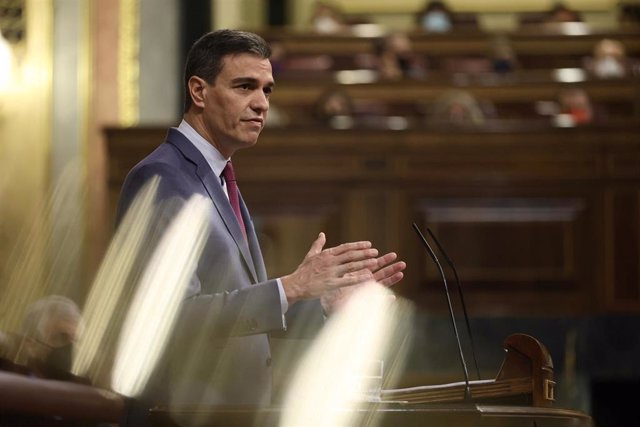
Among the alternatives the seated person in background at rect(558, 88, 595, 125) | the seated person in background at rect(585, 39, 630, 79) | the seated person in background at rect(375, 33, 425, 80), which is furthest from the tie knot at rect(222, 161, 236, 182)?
the seated person in background at rect(585, 39, 630, 79)

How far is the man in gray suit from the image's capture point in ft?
5.42

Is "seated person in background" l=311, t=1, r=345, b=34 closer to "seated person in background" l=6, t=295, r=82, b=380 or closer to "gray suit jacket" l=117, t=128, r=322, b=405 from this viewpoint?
"seated person in background" l=6, t=295, r=82, b=380

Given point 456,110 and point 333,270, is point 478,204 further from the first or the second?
point 333,270

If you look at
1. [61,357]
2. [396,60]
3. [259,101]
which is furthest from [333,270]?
[396,60]

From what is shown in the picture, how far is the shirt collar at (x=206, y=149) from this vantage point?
1.91m

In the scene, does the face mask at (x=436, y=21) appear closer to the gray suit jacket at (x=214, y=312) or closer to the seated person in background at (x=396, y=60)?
the seated person in background at (x=396, y=60)

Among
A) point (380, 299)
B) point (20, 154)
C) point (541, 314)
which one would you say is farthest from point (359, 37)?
point (380, 299)

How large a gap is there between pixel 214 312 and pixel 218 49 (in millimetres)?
453

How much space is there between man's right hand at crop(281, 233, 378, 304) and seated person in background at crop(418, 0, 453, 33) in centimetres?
805

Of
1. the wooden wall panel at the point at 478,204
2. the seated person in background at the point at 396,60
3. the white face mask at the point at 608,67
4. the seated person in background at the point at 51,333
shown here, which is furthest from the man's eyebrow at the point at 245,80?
the white face mask at the point at 608,67

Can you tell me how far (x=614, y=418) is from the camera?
5.11 meters

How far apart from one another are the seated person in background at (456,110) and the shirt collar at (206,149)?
4257mm

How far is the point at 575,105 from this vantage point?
259 inches

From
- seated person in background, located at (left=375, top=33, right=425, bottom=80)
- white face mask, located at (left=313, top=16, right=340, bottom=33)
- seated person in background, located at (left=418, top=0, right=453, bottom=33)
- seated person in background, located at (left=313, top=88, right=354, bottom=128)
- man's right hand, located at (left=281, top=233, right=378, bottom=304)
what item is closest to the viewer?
man's right hand, located at (left=281, top=233, right=378, bottom=304)
